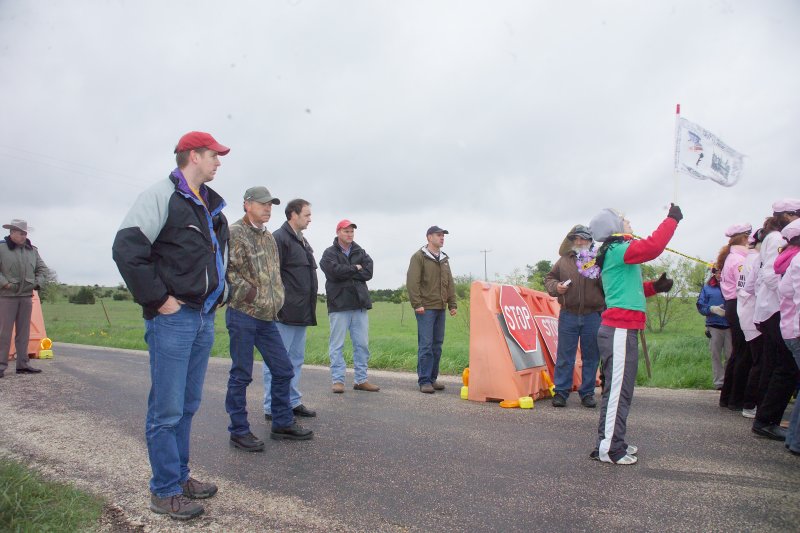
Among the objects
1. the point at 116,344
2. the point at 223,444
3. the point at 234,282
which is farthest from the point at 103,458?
the point at 116,344

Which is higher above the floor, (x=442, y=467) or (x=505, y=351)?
(x=505, y=351)

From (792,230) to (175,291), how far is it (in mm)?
5012

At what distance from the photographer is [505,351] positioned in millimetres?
6832

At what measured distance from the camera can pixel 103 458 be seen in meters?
4.37

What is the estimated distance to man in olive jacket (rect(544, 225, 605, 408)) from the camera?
6711mm

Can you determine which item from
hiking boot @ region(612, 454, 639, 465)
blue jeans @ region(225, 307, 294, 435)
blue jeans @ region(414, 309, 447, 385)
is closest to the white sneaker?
hiking boot @ region(612, 454, 639, 465)

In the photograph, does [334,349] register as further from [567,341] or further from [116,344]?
[116,344]

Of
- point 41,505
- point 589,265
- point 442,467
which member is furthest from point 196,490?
point 589,265

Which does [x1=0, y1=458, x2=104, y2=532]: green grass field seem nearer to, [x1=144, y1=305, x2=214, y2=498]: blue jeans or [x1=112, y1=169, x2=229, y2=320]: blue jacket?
[x1=144, y1=305, x2=214, y2=498]: blue jeans

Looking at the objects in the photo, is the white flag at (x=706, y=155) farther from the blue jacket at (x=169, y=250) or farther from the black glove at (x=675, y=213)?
A: the blue jacket at (x=169, y=250)

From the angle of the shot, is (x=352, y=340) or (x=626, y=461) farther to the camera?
(x=352, y=340)

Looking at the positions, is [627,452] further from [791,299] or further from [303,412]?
[303,412]

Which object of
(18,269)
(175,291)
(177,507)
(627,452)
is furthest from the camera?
(18,269)

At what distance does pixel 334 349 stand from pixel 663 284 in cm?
448
